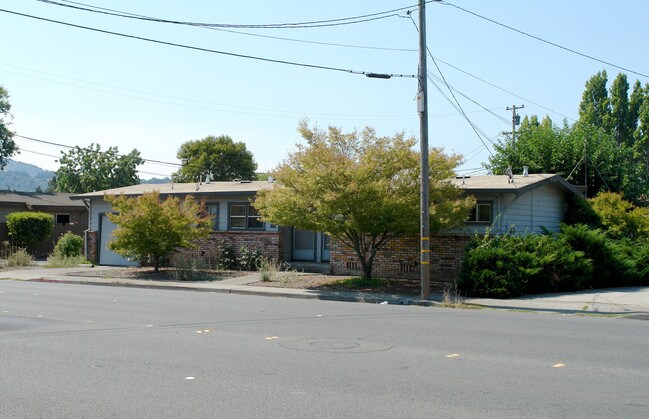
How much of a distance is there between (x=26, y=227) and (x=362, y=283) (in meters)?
21.9

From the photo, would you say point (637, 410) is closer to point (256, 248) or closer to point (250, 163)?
point (256, 248)

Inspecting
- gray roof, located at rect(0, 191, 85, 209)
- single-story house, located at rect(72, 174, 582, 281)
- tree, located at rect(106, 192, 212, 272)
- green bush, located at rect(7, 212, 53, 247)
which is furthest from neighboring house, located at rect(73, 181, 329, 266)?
gray roof, located at rect(0, 191, 85, 209)

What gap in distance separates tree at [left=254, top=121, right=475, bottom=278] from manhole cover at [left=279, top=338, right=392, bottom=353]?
8.26 m

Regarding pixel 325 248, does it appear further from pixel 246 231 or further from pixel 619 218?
pixel 619 218

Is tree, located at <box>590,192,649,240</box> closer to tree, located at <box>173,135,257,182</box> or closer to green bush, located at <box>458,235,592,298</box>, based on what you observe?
green bush, located at <box>458,235,592,298</box>

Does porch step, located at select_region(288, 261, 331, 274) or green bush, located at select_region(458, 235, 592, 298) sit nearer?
green bush, located at select_region(458, 235, 592, 298)

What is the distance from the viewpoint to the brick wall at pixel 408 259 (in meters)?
21.0

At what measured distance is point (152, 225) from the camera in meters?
23.9

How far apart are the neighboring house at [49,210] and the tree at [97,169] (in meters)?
17.4

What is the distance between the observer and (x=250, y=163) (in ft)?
211

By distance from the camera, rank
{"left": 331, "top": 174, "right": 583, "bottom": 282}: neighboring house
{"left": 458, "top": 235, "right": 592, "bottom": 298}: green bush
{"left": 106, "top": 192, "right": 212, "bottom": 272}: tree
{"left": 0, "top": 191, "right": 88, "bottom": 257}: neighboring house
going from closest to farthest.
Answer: {"left": 458, "top": 235, "right": 592, "bottom": 298}: green bush → {"left": 331, "top": 174, "right": 583, "bottom": 282}: neighboring house → {"left": 106, "top": 192, "right": 212, "bottom": 272}: tree → {"left": 0, "top": 191, "right": 88, "bottom": 257}: neighboring house

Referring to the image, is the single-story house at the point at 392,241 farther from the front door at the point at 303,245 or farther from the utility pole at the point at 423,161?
the utility pole at the point at 423,161

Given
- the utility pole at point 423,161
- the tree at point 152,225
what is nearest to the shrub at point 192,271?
the tree at point 152,225

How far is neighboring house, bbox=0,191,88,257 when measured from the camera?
3659 centimetres
